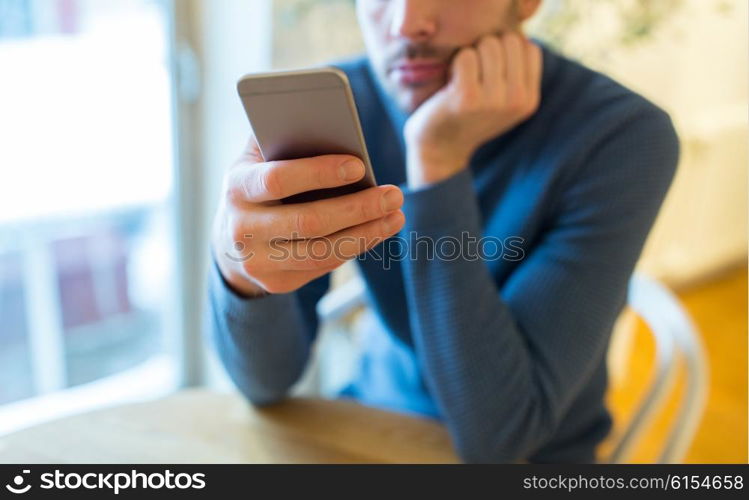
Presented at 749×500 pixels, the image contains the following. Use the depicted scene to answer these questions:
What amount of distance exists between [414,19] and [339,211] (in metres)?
0.29

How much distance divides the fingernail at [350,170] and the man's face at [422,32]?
28cm

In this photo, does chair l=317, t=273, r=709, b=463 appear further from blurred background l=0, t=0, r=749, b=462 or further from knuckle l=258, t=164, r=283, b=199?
knuckle l=258, t=164, r=283, b=199

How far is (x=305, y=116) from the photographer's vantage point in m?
0.44

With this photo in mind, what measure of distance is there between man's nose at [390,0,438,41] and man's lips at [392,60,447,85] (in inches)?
1.3

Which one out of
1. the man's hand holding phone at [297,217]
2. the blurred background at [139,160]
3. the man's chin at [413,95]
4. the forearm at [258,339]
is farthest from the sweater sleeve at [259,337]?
the blurred background at [139,160]

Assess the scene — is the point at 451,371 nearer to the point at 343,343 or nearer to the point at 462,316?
the point at 462,316

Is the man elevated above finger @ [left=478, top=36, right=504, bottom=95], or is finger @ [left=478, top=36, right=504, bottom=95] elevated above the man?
finger @ [left=478, top=36, right=504, bottom=95]

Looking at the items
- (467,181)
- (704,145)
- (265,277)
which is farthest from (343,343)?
(704,145)

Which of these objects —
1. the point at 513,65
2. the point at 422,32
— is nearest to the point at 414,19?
the point at 422,32

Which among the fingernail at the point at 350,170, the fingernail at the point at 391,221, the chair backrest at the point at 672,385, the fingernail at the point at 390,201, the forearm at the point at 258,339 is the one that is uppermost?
the fingernail at the point at 350,170

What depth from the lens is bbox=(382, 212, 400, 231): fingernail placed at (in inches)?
18.5

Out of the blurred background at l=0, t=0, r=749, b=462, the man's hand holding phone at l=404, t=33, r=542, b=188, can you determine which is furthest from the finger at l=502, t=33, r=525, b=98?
the blurred background at l=0, t=0, r=749, b=462

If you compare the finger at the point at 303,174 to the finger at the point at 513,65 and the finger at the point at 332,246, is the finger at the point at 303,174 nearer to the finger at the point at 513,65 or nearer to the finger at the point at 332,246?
the finger at the point at 332,246

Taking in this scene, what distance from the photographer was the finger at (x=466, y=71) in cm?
71
